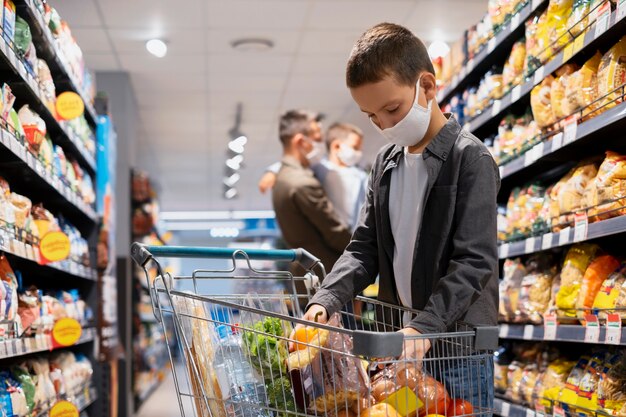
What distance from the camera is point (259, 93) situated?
875 cm

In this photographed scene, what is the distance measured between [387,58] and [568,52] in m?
1.31

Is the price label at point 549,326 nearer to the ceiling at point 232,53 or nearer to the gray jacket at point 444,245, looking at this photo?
the gray jacket at point 444,245

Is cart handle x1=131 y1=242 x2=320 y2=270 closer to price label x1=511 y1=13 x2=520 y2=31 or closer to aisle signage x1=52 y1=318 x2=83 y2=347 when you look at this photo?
aisle signage x1=52 y1=318 x2=83 y2=347

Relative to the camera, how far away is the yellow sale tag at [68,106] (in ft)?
11.4

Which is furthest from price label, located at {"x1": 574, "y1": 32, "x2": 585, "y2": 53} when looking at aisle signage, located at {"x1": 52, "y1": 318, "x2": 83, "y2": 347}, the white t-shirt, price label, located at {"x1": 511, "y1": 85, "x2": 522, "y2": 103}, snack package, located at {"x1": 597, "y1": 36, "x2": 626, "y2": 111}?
aisle signage, located at {"x1": 52, "y1": 318, "x2": 83, "y2": 347}

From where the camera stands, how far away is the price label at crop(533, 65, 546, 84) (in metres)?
3.18

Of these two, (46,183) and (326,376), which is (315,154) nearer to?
(46,183)

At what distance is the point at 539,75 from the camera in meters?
3.21

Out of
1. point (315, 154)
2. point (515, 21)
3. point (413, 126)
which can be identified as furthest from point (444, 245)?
point (315, 154)

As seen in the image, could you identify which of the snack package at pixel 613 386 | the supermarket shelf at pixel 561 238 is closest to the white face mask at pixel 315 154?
the supermarket shelf at pixel 561 238

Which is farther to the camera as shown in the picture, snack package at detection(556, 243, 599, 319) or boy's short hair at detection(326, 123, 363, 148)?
boy's short hair at detection(326, 123, 363, 148)

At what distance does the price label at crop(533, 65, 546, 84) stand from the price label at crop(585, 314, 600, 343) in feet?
3.27

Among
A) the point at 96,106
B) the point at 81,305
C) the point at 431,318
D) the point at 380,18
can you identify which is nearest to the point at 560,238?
the point at 431,318

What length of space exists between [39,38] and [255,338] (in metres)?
2.11
